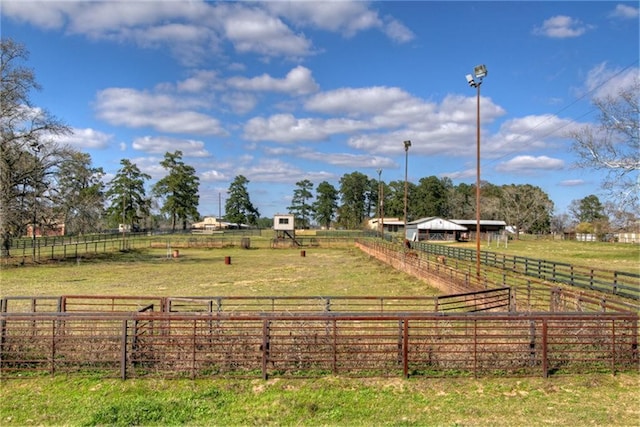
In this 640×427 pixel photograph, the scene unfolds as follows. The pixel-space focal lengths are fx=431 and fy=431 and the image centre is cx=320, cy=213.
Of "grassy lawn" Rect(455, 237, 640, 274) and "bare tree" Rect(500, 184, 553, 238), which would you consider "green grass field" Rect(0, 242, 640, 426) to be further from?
"bare tree" Rect(500, 184, 553, 238)

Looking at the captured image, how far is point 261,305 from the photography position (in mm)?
12336

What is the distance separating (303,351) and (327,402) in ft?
3.99

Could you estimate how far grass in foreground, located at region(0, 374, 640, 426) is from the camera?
5938 mm

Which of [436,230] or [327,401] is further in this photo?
[436,230]

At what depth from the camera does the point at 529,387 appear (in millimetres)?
7008

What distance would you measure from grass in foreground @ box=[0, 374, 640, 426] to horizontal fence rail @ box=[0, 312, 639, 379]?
0.29m

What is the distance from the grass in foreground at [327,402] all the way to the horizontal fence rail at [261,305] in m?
2.00

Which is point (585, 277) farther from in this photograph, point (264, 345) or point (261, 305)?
point (264, 345)

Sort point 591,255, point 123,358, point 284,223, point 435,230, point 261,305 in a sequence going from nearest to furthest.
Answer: point 123,358
point 261,305
point 591,255
point 284,223
point 435,230

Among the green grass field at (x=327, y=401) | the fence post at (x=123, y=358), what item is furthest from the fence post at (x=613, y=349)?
the fence post at (x=123, y=358)

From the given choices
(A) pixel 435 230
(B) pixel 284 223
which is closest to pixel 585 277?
(B) pixel 284 223

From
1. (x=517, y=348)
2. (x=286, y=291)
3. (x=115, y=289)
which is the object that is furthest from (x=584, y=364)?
(x=115, y=289)

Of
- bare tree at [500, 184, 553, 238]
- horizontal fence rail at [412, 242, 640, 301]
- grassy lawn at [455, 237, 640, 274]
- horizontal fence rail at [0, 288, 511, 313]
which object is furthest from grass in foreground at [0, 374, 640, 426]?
bare tree at [500, 184, 553, 238]

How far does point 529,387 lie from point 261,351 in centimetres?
447
